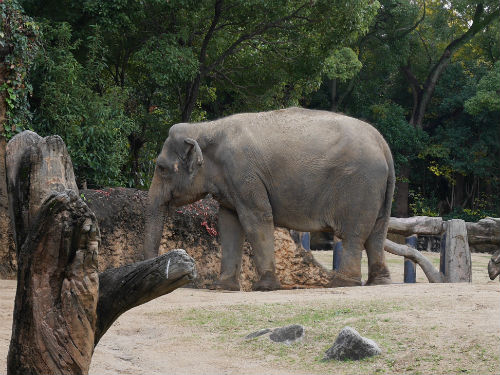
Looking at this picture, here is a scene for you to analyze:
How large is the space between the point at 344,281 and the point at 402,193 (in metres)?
19.7

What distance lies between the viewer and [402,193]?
97.1 ft

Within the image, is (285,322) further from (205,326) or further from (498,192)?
(498,192)

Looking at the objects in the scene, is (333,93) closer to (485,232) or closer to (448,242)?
(485,232)

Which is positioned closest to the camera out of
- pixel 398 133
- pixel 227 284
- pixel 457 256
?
pixel 227 284

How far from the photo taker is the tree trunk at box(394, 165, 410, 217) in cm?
2925

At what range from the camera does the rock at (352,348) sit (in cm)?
559

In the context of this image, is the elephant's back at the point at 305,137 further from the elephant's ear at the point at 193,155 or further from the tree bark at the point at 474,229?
the tree bark at the point at 474,229

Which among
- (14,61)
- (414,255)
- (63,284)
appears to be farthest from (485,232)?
(63,284)

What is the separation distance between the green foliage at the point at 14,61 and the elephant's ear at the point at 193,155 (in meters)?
2.26

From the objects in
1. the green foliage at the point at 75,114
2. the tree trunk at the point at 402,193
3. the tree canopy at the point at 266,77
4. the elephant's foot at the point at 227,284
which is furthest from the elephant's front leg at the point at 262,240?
the tree trunk at the point at 402,193

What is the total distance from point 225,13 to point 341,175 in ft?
24.6

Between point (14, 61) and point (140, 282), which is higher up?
point (14, 61)

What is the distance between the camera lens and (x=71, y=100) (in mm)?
13523

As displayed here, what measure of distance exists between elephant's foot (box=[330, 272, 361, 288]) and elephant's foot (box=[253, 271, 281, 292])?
72cm
